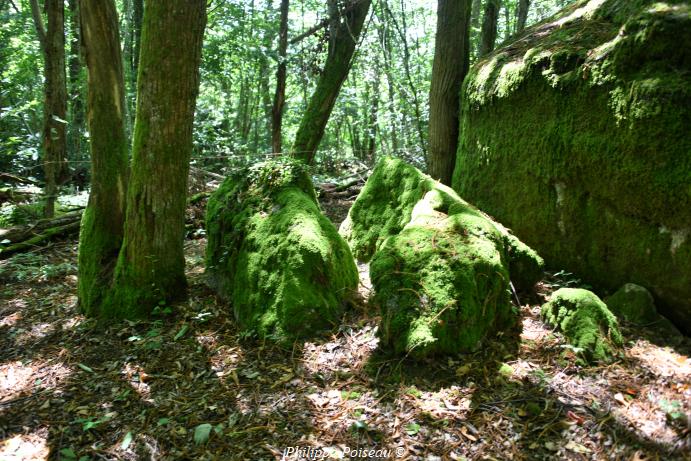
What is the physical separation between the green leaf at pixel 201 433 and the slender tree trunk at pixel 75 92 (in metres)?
10.8

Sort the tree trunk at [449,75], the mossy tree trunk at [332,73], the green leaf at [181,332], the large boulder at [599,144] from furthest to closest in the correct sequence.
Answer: the mossy tree trunk at [332,73] < the tree trunk at [449,75] < the green leaf at [181,332] < the large boulder at [599,144]

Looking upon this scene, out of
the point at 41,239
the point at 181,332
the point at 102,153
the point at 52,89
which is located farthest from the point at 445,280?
the point at 52,89

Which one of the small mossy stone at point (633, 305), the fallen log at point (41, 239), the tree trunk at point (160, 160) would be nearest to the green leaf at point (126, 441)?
the tree trunk at point (160, 160)

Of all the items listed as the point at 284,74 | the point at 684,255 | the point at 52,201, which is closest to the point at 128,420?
the point at 684,255

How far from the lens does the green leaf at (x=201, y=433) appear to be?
2.97 metres

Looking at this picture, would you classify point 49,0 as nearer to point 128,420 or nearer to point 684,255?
point 128,420

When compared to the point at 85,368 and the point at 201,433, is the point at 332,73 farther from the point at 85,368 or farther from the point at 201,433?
the point at 201,433

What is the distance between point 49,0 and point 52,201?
10.6ft

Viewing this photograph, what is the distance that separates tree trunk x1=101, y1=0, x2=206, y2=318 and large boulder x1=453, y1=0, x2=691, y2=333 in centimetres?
336

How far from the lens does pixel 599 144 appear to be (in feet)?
13.4

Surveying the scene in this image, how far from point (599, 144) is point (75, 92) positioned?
46.9 ft

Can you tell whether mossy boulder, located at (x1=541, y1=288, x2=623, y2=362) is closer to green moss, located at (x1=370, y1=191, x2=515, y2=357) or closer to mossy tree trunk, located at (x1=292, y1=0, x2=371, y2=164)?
green moss, located at (x1=370, y1=191, x2=515, y2=357)

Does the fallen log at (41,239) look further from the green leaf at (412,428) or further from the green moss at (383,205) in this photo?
the green leaf at (412,428)

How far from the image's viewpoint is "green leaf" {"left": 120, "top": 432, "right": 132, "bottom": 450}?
2968mm
